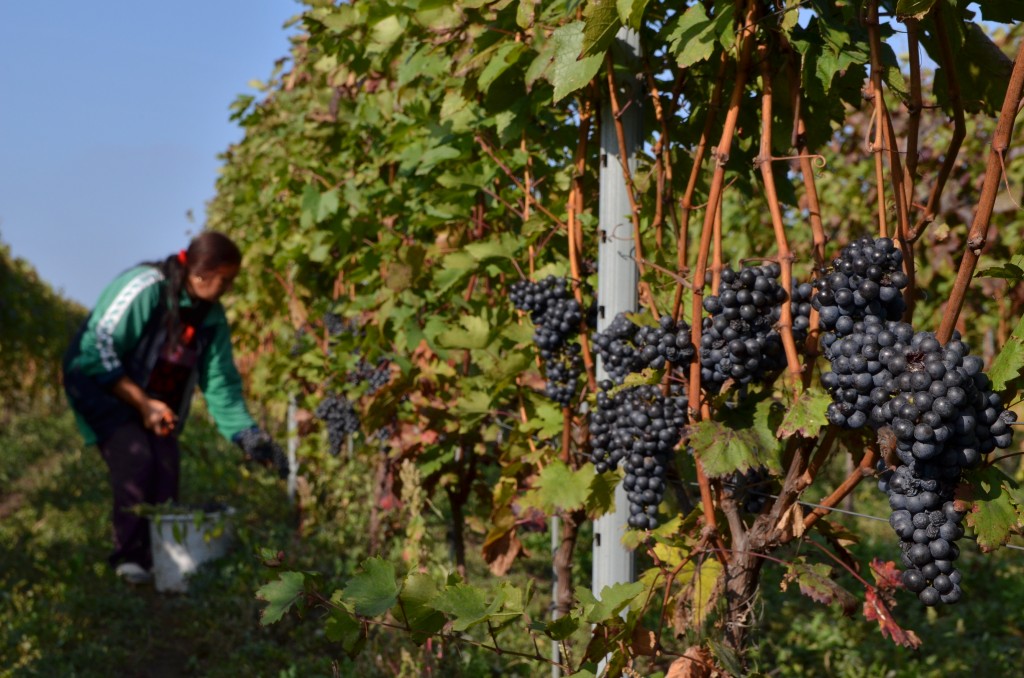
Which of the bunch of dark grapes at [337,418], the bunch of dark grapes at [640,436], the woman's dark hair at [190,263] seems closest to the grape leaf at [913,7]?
the bunch of dark grapes at [640,436]

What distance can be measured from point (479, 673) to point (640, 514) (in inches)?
60.3

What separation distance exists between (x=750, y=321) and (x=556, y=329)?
32.6 inches

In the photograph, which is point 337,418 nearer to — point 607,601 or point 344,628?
point 344,628

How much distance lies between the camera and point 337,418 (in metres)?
4.86

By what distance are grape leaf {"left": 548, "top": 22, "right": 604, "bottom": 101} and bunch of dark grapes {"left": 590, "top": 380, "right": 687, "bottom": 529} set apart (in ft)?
2.00

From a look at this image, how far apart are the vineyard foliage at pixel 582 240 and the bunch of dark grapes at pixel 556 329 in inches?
2.5

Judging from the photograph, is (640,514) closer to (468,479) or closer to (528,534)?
(468,479)

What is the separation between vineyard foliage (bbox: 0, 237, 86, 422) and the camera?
40.4 feet

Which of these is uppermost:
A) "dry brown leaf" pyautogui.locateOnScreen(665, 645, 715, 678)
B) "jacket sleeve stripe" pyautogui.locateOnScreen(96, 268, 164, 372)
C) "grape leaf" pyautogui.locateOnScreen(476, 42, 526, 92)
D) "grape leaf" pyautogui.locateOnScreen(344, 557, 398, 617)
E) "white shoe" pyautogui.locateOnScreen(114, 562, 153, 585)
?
"jacket sleeve stripe" pyautogui.locateOnScreen(96, 268, 164, 372)

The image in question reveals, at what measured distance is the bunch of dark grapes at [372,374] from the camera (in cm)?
409

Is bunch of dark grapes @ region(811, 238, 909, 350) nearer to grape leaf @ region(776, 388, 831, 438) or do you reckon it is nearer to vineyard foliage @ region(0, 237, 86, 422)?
grape leaf @ region(776, 388, 831, 438)

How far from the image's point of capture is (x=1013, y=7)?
1537mm

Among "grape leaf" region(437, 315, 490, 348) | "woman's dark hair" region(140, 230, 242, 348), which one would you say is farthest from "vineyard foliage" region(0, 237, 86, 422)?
"grape leaf" region(437, 315, 490, 348)

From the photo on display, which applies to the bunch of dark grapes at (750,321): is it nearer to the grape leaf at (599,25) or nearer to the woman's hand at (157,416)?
the grape leaf at (599,25)
